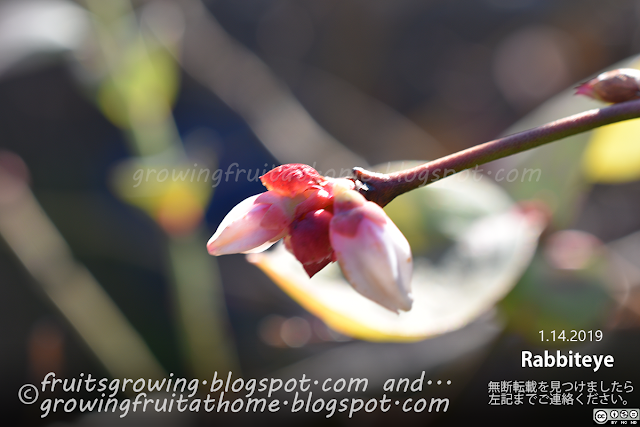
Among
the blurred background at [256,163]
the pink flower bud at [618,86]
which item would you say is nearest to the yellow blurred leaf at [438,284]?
the blurred background at [256,163]

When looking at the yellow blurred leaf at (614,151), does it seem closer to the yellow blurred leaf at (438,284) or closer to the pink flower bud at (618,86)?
the yellow blurred leaf at (438,284)

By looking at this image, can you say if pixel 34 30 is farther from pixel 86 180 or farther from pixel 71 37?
pixel 86 180

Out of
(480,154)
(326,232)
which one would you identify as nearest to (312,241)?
(326,232)

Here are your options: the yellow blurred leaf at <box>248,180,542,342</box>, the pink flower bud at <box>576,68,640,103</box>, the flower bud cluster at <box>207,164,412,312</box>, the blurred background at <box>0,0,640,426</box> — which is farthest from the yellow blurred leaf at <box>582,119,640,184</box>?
the flower bud cluster at <box>207,164,412,312</box>

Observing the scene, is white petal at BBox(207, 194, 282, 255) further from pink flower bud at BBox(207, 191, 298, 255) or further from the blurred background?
the blurred background

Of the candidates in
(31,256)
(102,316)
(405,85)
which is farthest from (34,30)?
(405,85)

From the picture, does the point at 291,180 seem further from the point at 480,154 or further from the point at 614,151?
the point at 614,151
